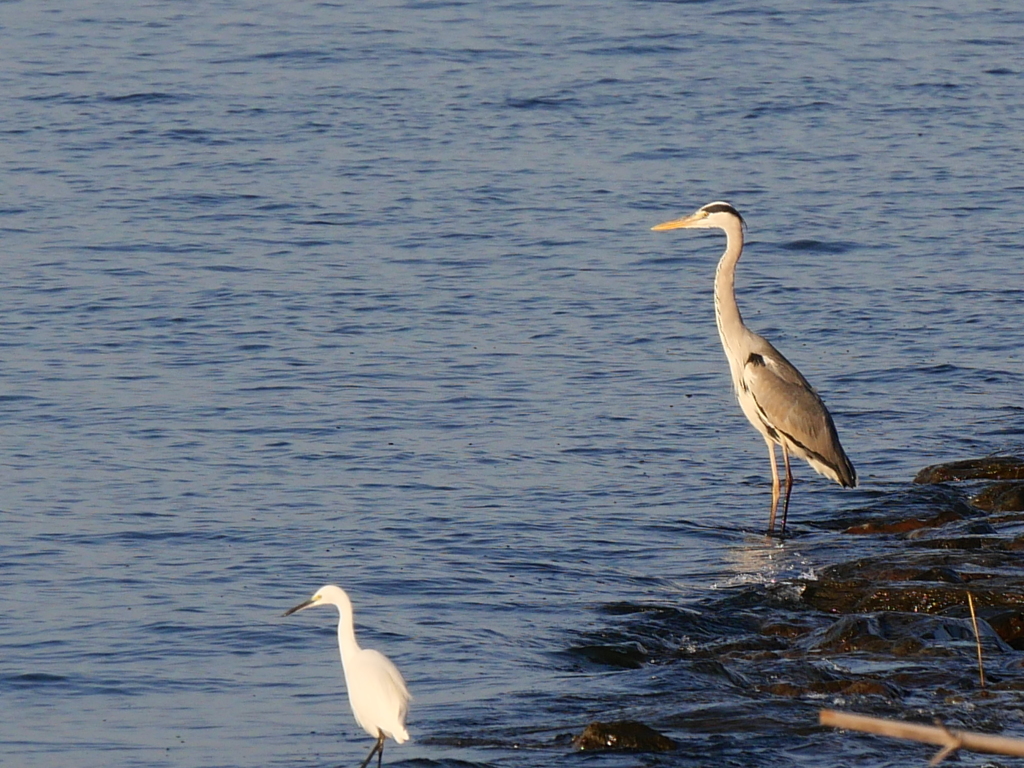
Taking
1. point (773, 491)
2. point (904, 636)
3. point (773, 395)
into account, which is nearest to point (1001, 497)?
point (773, 491)

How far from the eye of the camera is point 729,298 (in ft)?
36.0

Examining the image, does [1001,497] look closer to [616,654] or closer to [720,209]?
[720,209]

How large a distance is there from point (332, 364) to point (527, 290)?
2.65m

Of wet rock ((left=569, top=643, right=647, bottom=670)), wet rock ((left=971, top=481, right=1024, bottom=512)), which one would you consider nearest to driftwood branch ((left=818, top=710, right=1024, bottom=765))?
wet rock ((left=569, top=643, right=647, bottom=670))

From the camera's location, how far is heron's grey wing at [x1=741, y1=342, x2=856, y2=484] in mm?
10656

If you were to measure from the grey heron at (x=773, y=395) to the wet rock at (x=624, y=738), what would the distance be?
4554 mm

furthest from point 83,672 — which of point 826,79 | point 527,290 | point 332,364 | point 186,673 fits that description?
point 826,79

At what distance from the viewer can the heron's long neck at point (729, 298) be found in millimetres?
10961

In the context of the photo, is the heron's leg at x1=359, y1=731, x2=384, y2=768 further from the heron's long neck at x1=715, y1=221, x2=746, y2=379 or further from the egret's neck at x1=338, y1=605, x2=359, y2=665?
the heron's long neck at x1=715, y1=221, x2=746, y2=379

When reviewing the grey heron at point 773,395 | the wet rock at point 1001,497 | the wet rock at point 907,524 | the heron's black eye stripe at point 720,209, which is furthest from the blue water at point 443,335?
the heron's black eye stripe at point 720,209

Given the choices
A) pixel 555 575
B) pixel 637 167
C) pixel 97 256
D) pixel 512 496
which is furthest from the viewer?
pixel 637 167

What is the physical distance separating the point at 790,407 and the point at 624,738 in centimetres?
507

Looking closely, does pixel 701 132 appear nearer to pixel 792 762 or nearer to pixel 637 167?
pixel 637 167

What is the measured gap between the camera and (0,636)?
7957mm
